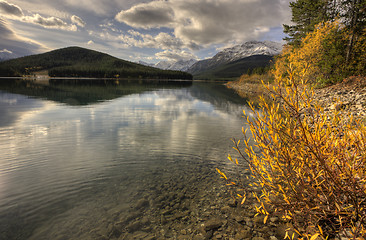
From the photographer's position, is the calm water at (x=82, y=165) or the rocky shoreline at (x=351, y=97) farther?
the rocky shoreline at (x=351, y=97)

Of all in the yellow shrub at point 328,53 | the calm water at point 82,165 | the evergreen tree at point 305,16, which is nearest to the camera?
the calm water at point 82,165

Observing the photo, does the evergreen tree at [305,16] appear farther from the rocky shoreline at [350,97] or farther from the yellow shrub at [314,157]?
the yellow shrub at [314,157]

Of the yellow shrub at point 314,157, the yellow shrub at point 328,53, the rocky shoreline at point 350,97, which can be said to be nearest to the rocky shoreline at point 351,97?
the rocky shoreline at point 350,97

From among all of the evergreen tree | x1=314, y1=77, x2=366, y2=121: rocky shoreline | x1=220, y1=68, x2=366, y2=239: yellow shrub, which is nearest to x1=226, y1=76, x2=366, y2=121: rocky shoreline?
x1=314, y1=77, x2=366, y2=121: rocky shoreline

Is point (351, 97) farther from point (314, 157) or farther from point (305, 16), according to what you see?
point (305, 16)

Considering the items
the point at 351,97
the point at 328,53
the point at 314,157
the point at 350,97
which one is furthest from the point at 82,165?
the point at 328,53

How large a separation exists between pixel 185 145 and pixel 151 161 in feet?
10.3

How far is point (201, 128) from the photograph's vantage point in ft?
54.5

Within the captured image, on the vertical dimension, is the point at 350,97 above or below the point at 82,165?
above

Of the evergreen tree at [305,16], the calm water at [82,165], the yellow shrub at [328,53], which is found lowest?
the calm water at [82,165]

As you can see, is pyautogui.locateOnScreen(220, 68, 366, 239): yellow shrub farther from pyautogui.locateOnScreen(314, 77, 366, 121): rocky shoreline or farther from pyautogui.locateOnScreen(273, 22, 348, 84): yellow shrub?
pyautogui.locateOnScreen(273, 22, 348, 84): yellow shrub

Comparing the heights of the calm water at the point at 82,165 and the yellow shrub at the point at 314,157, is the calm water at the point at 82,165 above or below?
below

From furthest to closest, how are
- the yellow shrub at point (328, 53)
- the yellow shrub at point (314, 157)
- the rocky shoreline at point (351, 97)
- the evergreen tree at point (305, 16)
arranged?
the evergreen tree at point (305, 16), the yellow shrub at point (328, 53), the rocky shoreline at point (351, 97), the yellow shrub at point (314, 157)

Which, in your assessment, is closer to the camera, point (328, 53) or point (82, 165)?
point (82, 165)
